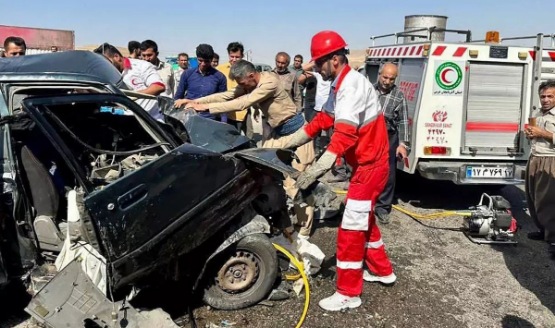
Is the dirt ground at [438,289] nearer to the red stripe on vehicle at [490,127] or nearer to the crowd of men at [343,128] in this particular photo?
the crowd of men at [343,128]

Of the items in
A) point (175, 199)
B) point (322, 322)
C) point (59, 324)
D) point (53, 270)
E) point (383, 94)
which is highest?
point (383, 94)

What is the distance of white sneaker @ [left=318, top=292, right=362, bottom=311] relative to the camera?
3.60 metres

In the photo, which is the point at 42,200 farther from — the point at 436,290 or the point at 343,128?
the point at 436,290

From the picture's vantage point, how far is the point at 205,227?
10.7 feet

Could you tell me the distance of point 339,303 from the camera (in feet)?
11.8

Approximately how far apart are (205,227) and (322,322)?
1.09m

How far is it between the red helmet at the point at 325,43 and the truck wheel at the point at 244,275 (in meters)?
1.40

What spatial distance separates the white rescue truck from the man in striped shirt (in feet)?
1.06

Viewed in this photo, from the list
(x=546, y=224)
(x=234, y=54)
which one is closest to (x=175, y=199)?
(x=546, y=224)

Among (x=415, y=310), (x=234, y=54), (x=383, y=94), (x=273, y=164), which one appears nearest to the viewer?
(x=273, y=164)

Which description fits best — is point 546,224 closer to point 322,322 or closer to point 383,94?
point 383,94

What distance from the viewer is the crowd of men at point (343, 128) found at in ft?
11.3

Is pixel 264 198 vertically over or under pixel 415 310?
over

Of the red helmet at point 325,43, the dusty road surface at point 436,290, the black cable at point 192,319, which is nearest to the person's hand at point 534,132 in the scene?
the dusty road surface at point 436,290
